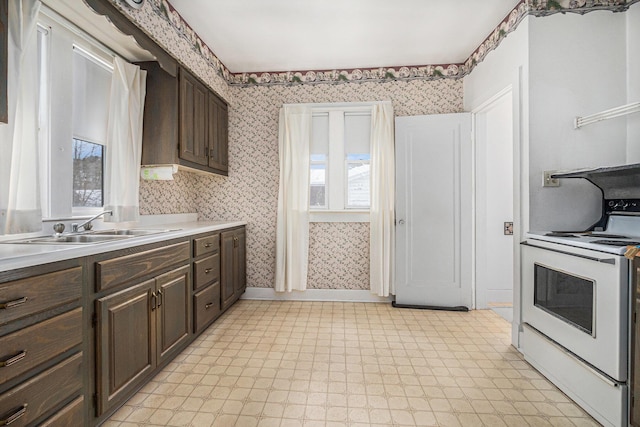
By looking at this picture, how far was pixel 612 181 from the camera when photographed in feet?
6.69

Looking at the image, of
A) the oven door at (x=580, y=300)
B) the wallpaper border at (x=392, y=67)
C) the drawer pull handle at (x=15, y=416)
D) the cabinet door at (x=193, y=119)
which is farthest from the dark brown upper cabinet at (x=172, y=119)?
the oven door at (x=580, y=300)

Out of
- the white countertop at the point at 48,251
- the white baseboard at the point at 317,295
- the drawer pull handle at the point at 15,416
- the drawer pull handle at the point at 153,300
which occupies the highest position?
Result: the white countertop at the point at 48,251

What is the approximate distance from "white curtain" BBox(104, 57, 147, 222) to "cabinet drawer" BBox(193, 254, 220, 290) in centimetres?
60

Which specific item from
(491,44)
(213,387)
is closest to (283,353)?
(213,387)

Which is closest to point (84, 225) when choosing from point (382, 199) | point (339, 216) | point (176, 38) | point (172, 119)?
point (172, 119)

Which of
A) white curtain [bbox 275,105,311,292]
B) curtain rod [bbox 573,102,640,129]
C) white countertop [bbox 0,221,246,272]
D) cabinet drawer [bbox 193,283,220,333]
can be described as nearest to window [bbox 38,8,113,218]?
white countertop [bbox 0,221,246,272]

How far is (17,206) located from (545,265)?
305 centimetres

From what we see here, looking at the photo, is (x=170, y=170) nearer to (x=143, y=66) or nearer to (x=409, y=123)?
(x=143, y=66)

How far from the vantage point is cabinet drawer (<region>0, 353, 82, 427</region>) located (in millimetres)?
1048

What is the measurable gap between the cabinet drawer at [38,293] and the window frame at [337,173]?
8.17 feet

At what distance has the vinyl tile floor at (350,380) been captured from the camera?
162 cm

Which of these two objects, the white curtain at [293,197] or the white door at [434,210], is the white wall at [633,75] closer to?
the white door at [434,210]

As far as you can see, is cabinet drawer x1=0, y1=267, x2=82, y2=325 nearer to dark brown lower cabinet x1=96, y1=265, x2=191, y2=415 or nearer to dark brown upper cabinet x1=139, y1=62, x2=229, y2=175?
dark brown lower cabinet x1=96, y1=265, x2=191, y2=415

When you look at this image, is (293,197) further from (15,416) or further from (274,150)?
(15,416)
